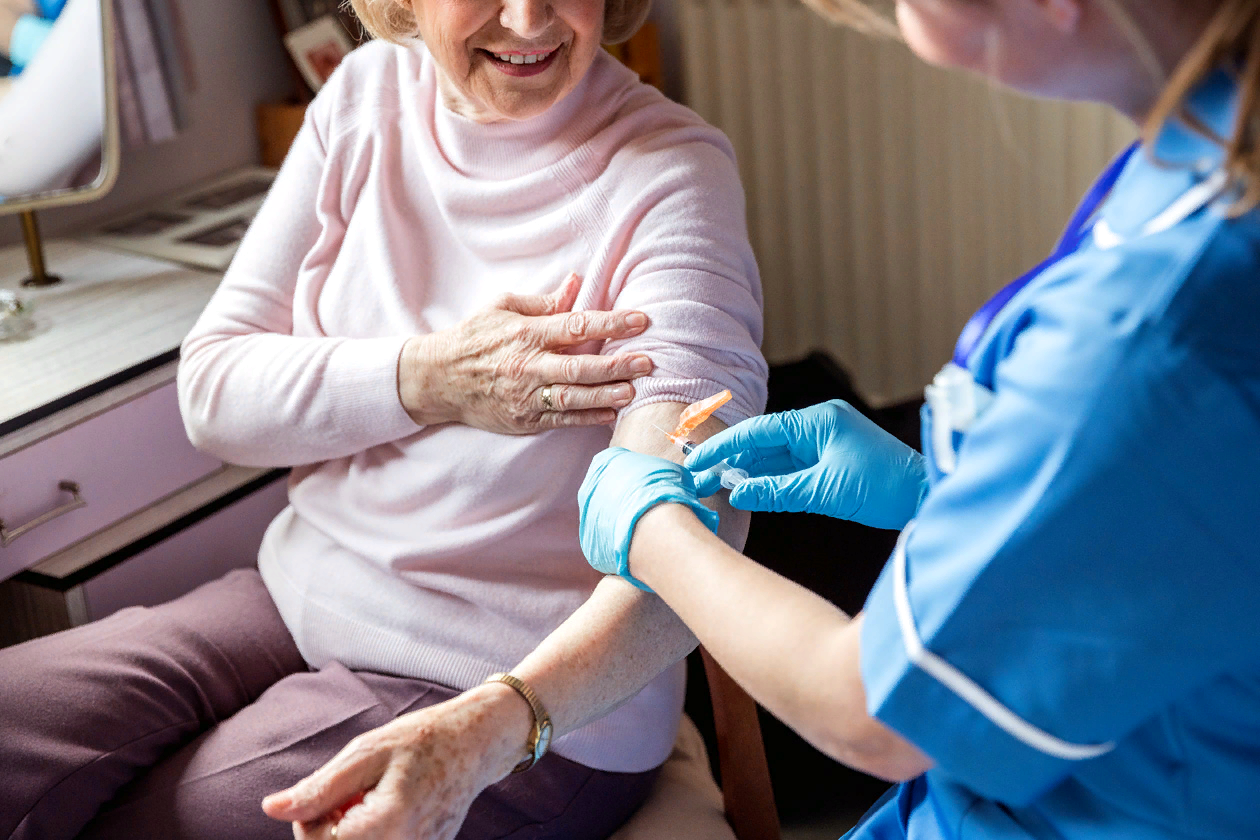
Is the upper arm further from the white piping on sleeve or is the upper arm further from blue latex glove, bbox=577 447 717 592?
the white piping on sleeve

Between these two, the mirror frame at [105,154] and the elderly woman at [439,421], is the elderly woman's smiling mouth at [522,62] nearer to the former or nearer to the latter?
the elderly woman at [439,421]

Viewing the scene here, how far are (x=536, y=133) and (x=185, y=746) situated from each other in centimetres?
79

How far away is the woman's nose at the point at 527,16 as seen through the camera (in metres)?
1.27

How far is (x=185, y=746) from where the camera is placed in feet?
4.43

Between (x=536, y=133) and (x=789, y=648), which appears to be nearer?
(x=789, y=648)

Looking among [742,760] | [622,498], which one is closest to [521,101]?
[622,498]

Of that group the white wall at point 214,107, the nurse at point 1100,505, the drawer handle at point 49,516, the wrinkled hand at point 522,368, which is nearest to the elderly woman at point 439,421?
the wrinkled hand at point 522,368

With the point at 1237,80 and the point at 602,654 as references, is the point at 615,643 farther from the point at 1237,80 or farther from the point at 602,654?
the point at 1237,80

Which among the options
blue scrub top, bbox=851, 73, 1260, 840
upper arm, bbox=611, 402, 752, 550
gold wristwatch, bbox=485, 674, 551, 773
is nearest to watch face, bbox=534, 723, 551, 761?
gold wristwatch, bbox=485, 674, 551, 773

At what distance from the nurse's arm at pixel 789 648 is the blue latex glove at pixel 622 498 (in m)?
0.07

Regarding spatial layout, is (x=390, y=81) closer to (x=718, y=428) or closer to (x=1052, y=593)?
(x=718, y=428)

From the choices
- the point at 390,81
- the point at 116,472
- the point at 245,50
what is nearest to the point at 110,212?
the point at 245,50

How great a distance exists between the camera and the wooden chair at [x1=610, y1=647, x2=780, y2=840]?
4.44ft

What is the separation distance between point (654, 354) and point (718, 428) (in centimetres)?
10
